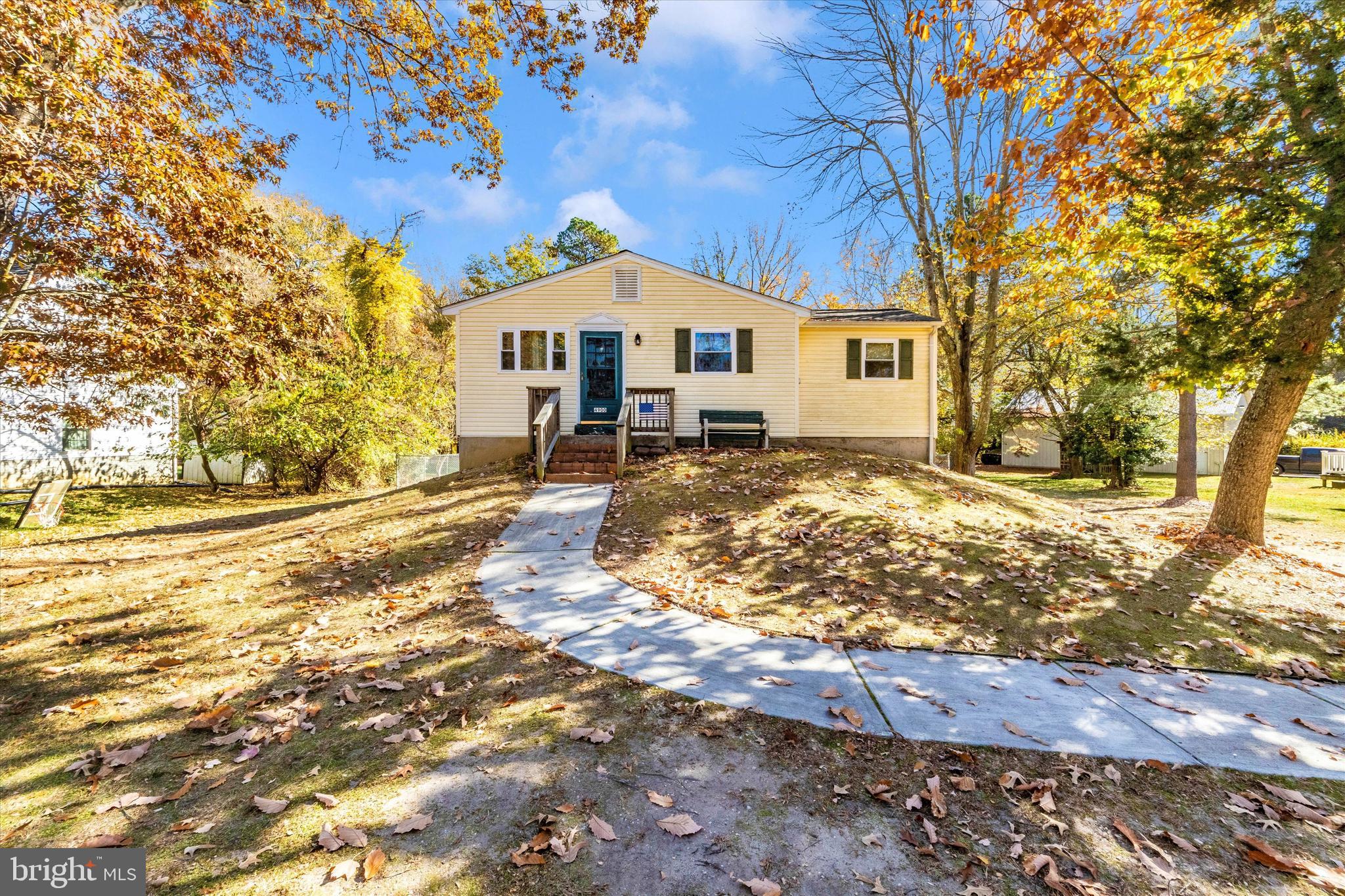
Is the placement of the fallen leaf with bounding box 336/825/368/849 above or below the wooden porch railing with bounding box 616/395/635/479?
below

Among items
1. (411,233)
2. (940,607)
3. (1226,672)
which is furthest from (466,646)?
(411,233)

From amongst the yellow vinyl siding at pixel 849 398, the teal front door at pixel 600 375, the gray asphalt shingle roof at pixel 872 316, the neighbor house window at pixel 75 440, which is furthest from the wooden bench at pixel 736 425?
the neighbor house window at pixel 75 440

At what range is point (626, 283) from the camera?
1290 centimetres

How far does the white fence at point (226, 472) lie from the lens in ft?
57.5

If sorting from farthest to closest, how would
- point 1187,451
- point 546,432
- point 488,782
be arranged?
point 1187,451 → point 546,432 → point 488,782

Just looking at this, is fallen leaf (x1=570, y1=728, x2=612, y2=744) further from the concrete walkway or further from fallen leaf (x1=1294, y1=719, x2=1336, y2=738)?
fallen leaf (x1=1294, y1=719, x2=1336, y2=738)

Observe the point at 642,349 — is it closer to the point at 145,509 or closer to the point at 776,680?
the point at 776,680

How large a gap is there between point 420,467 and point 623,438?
10963 mm

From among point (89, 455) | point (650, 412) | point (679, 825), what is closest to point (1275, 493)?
point (650, 412)

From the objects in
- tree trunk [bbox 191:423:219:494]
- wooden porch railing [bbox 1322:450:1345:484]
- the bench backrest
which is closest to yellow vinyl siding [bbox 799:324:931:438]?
the bench backrest

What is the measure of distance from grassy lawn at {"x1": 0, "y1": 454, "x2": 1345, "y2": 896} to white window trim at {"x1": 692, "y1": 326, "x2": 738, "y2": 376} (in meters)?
9.45

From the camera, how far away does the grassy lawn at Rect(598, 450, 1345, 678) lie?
451cm

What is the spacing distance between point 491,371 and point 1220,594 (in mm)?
13151

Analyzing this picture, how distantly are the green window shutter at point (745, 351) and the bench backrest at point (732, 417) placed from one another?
3.58 ft
